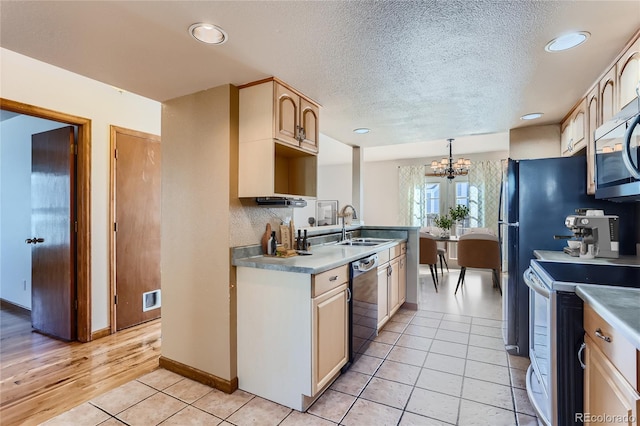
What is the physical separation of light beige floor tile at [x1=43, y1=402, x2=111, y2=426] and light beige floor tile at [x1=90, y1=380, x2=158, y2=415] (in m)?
0.04

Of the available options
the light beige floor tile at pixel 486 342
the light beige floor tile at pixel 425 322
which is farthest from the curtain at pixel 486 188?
the light beige floor tile at pixel 486 342

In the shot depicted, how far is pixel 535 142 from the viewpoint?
11.1 feet

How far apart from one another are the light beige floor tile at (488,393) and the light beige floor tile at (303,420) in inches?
37.9

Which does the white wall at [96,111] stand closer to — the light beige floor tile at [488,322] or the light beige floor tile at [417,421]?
the light beige floor tile at [417,421]

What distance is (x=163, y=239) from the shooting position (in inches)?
96.7

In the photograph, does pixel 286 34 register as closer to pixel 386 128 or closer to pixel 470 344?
pixel 386 128

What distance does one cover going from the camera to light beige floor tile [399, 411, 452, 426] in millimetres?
1752

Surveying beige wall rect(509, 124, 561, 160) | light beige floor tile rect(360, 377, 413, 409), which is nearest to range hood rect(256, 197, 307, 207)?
light beige floor tile rect(360, 377, 413, 409)

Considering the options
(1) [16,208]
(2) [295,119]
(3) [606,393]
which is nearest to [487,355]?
(3) [606,393]

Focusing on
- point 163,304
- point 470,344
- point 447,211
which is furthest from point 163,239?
point 447,211

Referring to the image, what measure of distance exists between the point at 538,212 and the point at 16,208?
5786mm

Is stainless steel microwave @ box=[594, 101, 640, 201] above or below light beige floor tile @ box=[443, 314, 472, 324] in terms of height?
above

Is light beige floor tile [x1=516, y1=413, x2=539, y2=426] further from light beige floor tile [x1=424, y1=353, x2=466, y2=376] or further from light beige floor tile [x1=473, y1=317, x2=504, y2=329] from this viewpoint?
light beige floor tile [x1=473, y1=317, x2=504, y2=329]

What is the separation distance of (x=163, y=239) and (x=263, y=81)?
144 cm
